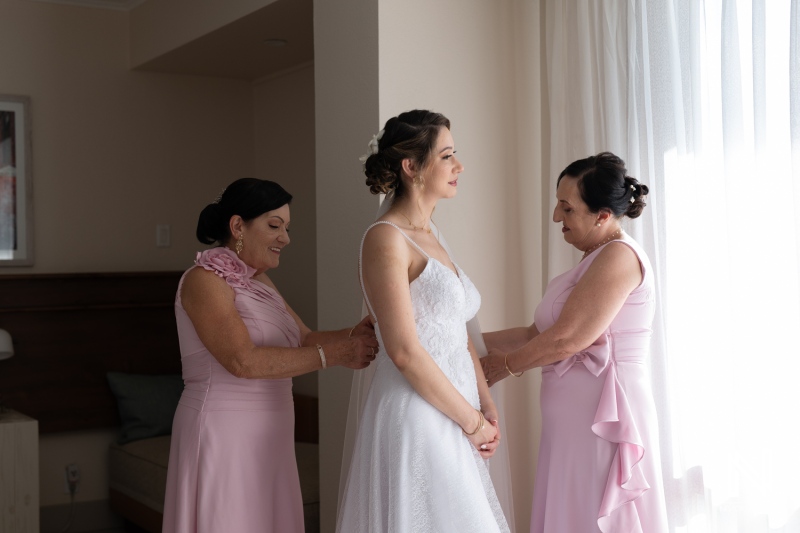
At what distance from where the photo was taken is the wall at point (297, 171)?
5.04m

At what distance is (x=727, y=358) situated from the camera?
2.73 metres

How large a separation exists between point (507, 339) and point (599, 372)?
52 centimetres

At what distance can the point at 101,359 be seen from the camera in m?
4.95

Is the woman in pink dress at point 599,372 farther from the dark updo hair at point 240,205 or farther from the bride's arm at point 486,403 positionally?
the dark updo hair at point 240,205

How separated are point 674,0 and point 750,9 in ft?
1.02

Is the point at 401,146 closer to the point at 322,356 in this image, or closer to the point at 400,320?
the point at 400,320

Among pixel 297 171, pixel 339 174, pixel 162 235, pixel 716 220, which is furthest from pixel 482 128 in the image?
pixel 162 235

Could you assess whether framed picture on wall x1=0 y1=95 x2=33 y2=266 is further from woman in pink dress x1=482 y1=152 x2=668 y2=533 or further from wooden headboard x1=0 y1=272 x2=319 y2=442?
woman in pink dress x1=482 y1=152 x2=668 y2=533

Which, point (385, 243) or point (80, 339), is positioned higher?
point (385, 243)

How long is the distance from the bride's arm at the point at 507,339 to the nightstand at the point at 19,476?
2.39m

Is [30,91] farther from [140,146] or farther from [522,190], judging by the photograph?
[522,190]

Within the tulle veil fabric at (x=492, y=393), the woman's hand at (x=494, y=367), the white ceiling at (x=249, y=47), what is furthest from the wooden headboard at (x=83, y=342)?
the woman's hand at (x=494, y=367)

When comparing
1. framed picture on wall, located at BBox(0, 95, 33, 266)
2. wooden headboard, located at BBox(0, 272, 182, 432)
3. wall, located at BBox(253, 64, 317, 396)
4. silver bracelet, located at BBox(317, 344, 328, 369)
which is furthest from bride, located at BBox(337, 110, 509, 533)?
framed picture on wall, located at BBox(0, 95, 33, 266)

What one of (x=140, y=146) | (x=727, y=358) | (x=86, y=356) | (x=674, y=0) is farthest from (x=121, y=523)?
(x=674, y=0)
